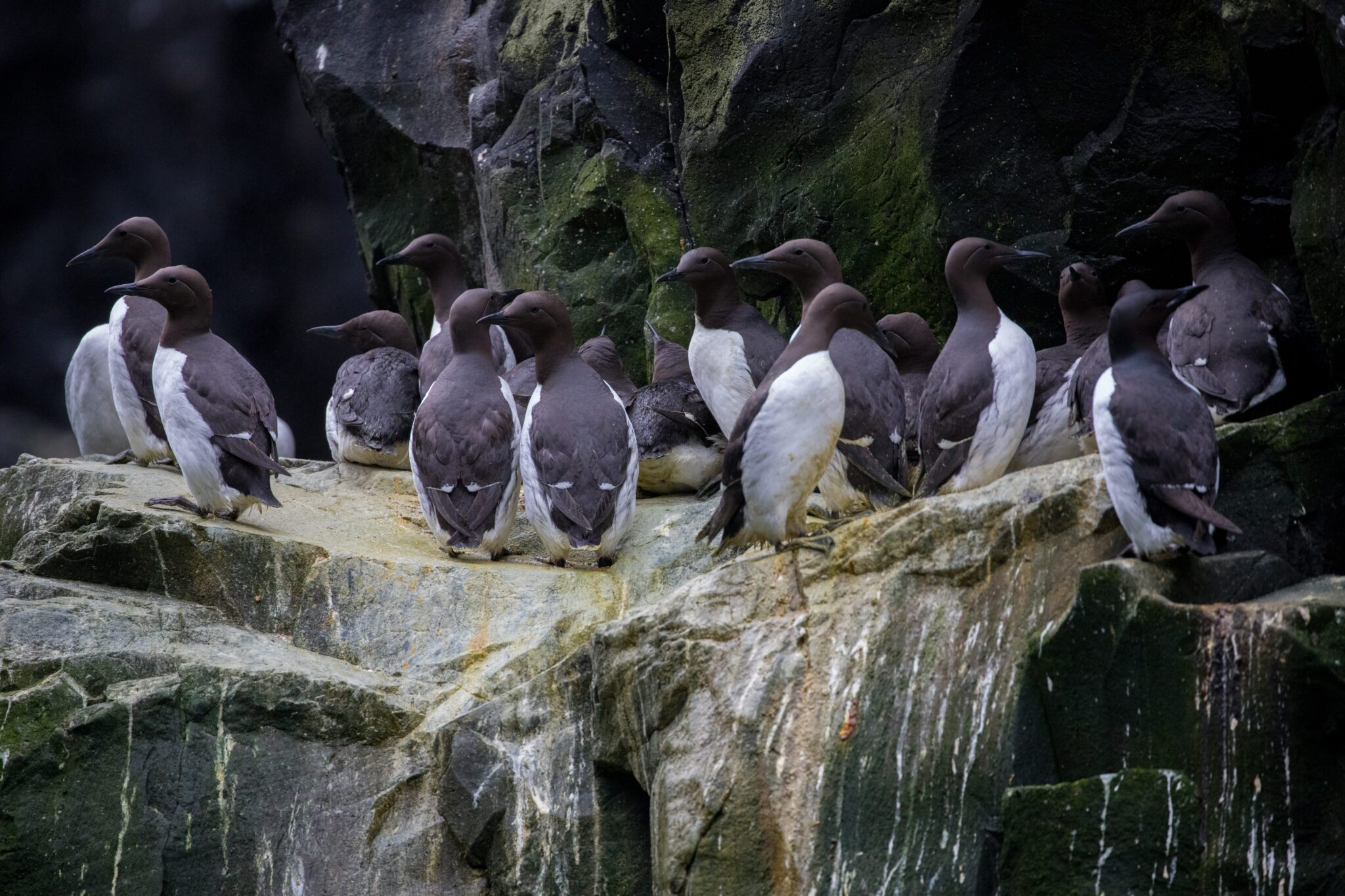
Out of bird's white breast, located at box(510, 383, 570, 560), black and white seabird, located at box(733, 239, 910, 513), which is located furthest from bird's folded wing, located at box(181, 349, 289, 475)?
black and white seabird, located at box(733, 239, 910, 513)

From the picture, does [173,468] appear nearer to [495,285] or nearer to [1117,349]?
[495,285]

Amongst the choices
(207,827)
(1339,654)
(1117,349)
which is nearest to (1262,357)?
(1117,349)

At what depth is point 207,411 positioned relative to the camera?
6.46 m

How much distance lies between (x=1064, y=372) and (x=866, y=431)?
100 cm

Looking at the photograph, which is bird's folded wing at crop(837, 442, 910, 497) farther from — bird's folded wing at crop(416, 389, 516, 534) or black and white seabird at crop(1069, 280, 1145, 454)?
bird's folded wing at crop(416, 389, 516, 534)

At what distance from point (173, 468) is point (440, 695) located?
2.92 metres

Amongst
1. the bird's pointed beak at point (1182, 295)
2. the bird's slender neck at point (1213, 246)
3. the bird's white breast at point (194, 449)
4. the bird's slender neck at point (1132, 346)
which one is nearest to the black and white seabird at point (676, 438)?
the bird's white breast at point (194, 449)

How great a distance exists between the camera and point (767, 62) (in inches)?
291

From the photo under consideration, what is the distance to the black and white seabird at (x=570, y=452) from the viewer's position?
248 inches

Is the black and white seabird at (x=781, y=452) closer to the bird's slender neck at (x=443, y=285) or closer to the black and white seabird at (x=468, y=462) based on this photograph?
the black and white seabird at (x=468, y=462)

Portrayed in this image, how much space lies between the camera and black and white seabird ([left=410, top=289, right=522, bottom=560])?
21.3 ft

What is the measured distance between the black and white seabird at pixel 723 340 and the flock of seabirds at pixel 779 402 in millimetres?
12

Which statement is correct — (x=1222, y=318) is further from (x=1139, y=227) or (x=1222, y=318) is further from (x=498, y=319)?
(x=498, y=319)

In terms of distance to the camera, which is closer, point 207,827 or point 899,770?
point 899,770
